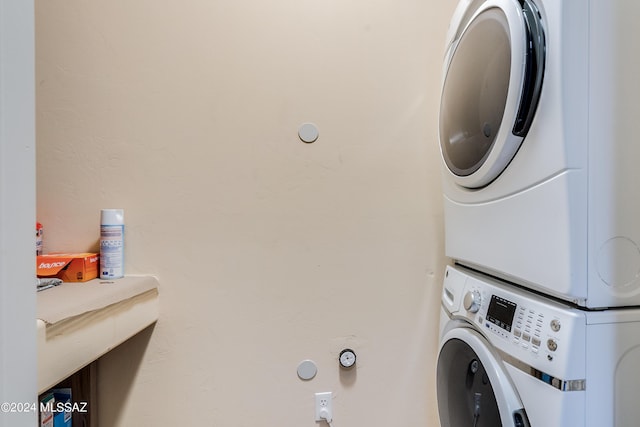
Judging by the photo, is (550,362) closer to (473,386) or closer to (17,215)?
(473,386)

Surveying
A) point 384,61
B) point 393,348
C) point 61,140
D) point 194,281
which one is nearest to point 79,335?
point 194,281

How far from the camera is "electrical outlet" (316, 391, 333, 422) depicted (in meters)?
1.13

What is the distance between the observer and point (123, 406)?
1.08m

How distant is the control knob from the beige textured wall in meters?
0.36

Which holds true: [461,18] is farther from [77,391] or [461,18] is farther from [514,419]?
[77,391]

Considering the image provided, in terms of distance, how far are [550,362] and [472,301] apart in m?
0.24

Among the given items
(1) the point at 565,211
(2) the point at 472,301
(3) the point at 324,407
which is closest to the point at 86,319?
(3) the point at 324,407

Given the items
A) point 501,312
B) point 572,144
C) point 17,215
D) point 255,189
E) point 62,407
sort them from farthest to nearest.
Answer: point 255,189 → point 62,407 → point 501,312 → point 572,144 → point 17,215

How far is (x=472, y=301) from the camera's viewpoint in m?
0.80

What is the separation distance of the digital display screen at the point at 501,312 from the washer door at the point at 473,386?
0.07 metres

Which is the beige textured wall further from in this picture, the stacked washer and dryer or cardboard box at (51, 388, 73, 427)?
the stacked washer and dryer

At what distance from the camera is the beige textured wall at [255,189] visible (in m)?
1.07

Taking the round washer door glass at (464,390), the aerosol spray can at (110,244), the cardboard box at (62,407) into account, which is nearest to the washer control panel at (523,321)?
the round washer door glass at (464,390)

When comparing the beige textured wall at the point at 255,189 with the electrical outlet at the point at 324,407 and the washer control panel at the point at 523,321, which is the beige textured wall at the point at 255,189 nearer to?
the electrical outlet at the point at 324,407
